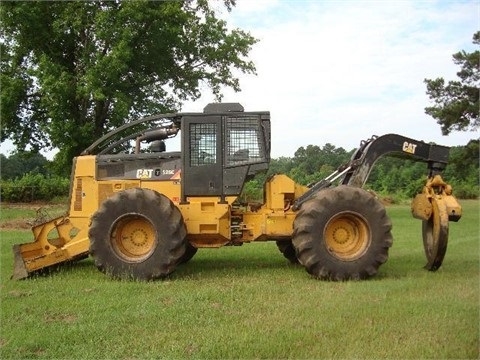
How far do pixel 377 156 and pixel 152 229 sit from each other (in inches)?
144

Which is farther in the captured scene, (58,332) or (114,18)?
(114,18)

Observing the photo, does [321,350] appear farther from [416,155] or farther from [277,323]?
[416,155]

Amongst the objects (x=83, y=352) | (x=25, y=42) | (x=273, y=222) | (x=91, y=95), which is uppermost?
(x=25, y=42)

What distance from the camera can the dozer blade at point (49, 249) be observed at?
8.76m

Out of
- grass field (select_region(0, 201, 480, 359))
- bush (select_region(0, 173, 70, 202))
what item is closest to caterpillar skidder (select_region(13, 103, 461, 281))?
grass field (select_region(0, 201, 480, 359))

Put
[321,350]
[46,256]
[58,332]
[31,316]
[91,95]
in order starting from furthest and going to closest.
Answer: [91,95] → [46,256] → [31,316] → [58,332] → [321,350]

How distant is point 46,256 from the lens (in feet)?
29.0

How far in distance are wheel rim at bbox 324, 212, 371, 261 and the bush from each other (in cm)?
2227

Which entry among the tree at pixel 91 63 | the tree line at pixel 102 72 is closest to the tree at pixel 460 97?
the tree line at pixel 102 72

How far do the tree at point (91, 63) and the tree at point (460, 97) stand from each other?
8879 mm

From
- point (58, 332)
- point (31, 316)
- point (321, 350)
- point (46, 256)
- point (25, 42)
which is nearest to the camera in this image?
point (321, 350)

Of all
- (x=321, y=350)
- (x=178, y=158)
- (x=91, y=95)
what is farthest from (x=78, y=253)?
(x=91, y=95)

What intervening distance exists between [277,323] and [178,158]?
3933 millimetres

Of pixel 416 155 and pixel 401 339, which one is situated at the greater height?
pixel 416 155
